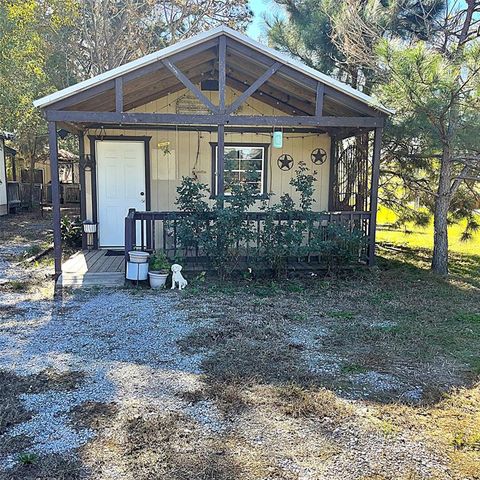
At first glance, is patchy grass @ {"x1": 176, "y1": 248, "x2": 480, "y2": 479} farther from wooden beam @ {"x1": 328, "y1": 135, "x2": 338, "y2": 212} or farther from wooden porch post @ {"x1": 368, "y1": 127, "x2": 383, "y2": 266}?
wooden beam @ {"x1": 328, "y1": 135, "x2": 338, "y2": 212}

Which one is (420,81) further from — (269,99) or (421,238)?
(421,238)

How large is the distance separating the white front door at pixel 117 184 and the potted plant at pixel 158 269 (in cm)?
238

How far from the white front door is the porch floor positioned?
33.8 inches

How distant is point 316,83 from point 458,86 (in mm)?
1914

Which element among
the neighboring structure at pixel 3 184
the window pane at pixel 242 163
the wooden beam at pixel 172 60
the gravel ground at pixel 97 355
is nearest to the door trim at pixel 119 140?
the window pane at pixel 242 163

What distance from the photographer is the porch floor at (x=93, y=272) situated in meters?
6.58

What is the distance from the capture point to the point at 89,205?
8766mm

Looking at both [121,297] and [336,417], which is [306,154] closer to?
[121,297]

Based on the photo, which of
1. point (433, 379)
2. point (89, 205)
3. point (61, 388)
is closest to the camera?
point (61, 388)

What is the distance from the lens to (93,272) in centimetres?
690

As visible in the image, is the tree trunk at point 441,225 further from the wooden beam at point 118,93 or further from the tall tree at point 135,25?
the tall tree at point 135,25

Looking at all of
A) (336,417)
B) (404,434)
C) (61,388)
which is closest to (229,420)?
Result: (336,417)

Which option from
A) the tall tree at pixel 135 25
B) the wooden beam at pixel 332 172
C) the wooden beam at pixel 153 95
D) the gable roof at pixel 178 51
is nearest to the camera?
the gable roof at pixel 178 51

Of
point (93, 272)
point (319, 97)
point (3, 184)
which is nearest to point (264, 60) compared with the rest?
point (319, 97)
